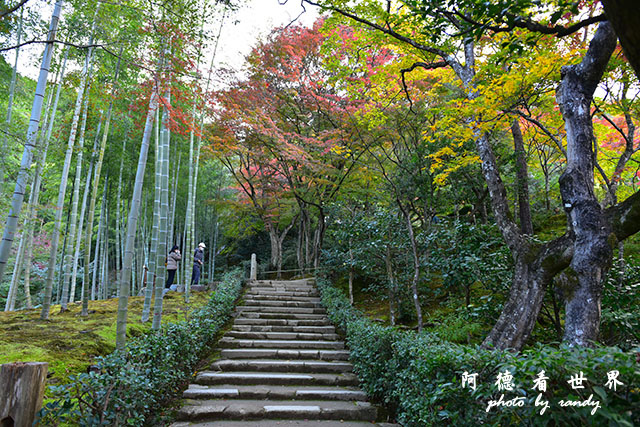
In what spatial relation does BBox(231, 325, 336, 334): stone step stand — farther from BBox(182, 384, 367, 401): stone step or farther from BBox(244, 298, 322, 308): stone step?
BBox(182, 384, 367, 401): stone step

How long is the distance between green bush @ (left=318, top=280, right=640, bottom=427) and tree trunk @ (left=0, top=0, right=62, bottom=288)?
3.88 metres

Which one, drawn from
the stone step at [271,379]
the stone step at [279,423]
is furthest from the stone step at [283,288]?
the stone step at [279,423]

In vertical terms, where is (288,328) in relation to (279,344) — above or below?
Answer: above

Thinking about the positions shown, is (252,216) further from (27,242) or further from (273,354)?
(273,354)

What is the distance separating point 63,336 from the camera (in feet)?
13.3

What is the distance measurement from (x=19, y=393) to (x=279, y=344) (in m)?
4.01

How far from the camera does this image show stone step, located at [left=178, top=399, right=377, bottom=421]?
11.2 ft

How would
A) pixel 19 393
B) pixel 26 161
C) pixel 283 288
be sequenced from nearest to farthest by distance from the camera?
pixel 19 393 → pixel 26 161 → pixel 283 288

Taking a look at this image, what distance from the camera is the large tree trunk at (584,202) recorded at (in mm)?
2947

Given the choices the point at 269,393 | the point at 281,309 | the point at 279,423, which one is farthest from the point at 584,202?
the point at 281,309

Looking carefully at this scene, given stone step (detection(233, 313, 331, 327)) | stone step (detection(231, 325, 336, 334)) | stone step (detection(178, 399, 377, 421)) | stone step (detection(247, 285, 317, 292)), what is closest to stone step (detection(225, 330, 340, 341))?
stone step (detection(231, 325, 336, 334))

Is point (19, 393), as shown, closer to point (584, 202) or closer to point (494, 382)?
point (494, 382)

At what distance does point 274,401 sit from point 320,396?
1.75 feet

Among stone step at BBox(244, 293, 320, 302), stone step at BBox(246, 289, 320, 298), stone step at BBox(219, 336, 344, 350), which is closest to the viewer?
stone step at BBox(219, 336, 344, 350)
